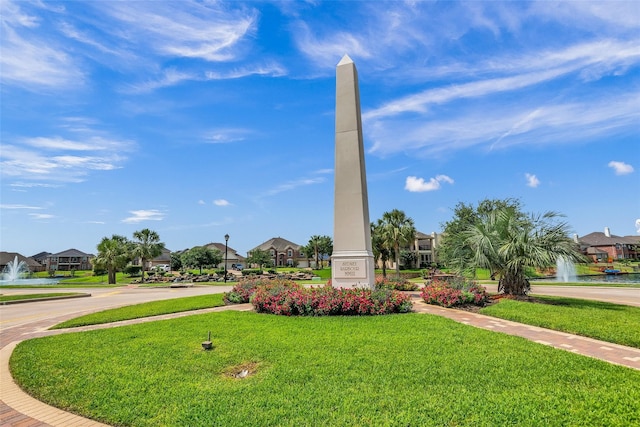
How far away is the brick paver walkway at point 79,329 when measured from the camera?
4234 millimetres

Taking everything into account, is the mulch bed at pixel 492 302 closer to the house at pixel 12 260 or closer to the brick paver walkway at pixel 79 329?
the brick paver walkway at pixel 79 329

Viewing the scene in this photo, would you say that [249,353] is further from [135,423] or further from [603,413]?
[603,413]

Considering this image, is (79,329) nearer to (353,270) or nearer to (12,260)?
(353,270)

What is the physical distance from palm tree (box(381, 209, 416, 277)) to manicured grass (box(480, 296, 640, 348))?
2373cm

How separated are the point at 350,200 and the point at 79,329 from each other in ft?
32.8

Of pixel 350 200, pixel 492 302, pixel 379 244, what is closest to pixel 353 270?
pixel 350 200

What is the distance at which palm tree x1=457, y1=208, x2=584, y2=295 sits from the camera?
43.3ft

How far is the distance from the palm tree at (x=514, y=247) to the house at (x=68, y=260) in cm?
10726

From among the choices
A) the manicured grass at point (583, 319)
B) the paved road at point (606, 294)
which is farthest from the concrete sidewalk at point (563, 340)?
the paved road at point (606, 294)

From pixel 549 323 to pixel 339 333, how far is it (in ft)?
18.5

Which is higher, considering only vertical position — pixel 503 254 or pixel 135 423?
pixel 503 254

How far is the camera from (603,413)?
13.0 ft

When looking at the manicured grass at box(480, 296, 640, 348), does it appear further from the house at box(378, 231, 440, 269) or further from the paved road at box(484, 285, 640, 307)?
the house at box(378, 231, 440, 269)

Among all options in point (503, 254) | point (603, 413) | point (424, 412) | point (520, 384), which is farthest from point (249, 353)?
point (503, 254)
